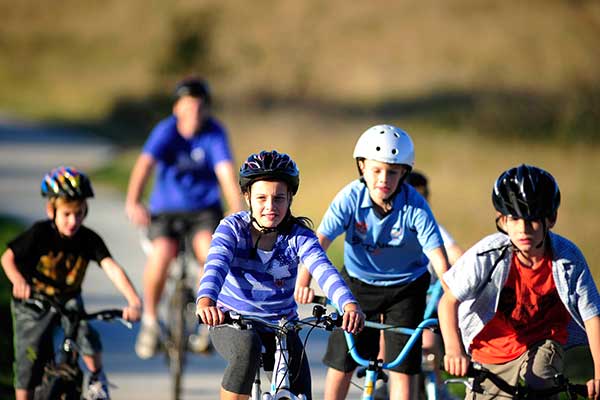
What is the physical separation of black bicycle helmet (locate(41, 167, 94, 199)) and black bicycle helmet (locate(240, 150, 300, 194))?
1764mm

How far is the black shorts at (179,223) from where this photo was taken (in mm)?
10289

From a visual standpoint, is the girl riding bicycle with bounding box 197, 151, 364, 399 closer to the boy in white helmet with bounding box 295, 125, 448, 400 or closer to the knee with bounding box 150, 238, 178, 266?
the boy in white helmet with bounding box 295, 125, 448, 400

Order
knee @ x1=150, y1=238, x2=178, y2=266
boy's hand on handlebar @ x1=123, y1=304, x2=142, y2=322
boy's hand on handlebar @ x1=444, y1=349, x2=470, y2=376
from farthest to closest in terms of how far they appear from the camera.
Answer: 1. knee @ x1=150, y1=238, x2=178, y2=266
2. boy's hand on handlebar @ x1=123, y1=304, x2=142, y2=322
3. boy's hand on handlebar @ x1=444, y1=349, x2=470, y2=376

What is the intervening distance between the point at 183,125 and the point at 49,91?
44.5 meters

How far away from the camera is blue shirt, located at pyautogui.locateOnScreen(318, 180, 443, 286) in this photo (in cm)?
→ 748

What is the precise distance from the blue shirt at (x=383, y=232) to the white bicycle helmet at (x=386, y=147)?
7.5 inches

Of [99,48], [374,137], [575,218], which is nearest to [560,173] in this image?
[575,218]

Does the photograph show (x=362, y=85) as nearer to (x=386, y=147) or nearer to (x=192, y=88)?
(x=192, y=88)

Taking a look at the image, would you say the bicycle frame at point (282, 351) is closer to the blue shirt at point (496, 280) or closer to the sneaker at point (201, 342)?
the blue shirt at point (496, 280)

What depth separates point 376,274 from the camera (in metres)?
7.70

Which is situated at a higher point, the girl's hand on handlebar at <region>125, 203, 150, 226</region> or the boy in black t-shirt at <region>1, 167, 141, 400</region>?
the girl's hand on handlebar at <region>125, 203, 150, 226</region>

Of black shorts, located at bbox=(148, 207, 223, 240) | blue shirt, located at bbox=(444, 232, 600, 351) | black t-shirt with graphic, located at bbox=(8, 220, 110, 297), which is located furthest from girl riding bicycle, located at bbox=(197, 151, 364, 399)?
black shorts, located at bbox=(148, 207, 223, 240)

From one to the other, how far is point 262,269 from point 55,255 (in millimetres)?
1860

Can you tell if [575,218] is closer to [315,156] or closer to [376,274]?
[315,156]
